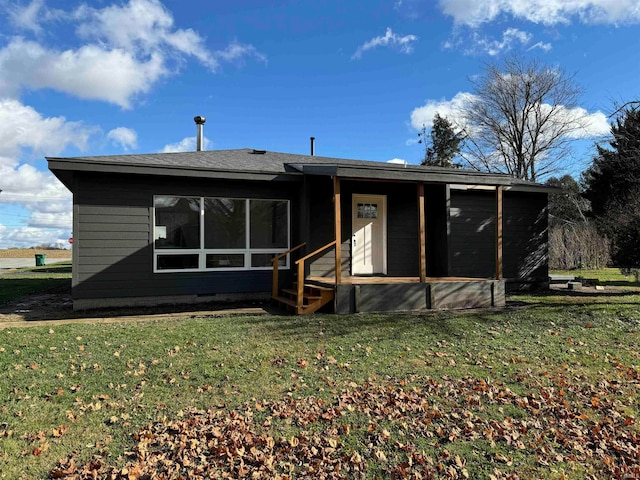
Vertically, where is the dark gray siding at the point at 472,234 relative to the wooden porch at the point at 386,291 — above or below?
above

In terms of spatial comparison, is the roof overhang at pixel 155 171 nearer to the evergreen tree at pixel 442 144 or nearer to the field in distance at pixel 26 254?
the evergreen tree at pixel 442 144

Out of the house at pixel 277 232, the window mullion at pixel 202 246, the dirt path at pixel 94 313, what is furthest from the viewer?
the window mullion at pixel 202 246

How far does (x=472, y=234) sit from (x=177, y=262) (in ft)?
26.1

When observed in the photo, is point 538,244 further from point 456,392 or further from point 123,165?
point 123,165

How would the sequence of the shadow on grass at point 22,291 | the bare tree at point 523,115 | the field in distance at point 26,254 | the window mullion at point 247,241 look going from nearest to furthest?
1. the window mullion at point 247,241
2. the shadow on grass at point 22,291
3. the bare tree at point 523,115
4. the field in distance at point 26,254

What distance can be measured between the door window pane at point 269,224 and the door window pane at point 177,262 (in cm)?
139

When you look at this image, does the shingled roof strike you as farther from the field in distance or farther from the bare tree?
the field in distance

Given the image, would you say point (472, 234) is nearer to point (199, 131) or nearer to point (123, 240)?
point (123, 240)

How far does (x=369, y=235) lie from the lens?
10406mm

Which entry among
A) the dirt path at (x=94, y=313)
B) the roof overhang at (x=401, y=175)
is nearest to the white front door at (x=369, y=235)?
the roof overhang at (x=401, y=175)

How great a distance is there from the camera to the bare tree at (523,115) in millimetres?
27672

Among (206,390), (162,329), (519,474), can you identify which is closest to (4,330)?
(162,329)

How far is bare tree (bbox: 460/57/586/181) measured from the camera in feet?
90.8

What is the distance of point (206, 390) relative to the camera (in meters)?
4.03
